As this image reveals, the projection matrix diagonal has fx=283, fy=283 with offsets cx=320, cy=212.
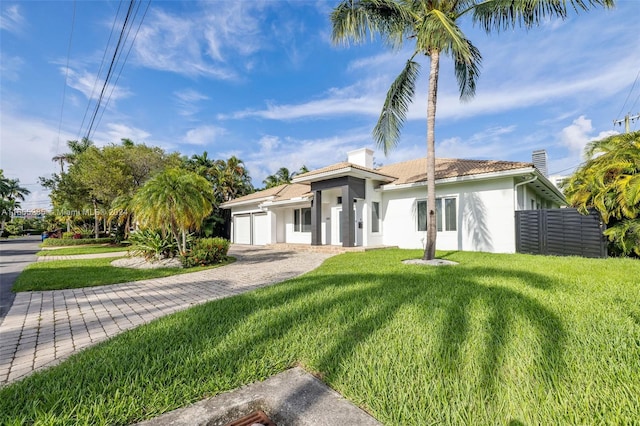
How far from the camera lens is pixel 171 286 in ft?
24.6

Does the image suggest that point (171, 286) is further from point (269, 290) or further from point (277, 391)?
point (277, 391)

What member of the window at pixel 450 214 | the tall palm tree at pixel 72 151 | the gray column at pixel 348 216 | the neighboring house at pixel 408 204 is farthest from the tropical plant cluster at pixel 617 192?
the tall palm tree at pixel 72 151

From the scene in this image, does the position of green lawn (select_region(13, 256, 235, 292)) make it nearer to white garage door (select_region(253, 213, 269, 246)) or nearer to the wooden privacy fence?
white garage door (select_region(253, 213, 269, 246))

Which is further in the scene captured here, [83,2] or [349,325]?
[83,2]

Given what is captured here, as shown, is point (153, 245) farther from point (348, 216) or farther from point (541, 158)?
point (541, 158)

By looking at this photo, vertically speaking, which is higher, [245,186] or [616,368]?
[245,186]

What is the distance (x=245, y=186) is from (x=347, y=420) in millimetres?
34174

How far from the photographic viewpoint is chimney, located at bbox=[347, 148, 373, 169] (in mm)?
17608

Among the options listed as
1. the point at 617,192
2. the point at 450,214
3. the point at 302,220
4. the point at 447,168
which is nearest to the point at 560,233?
the point at 617,192

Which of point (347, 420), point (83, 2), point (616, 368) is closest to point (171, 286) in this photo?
point (347, 420)

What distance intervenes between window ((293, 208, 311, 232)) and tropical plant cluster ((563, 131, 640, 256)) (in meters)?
13.2

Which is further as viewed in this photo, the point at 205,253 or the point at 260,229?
the point at 260,229

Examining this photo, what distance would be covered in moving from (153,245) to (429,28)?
12235 mm

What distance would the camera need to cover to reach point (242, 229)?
24266 mm
